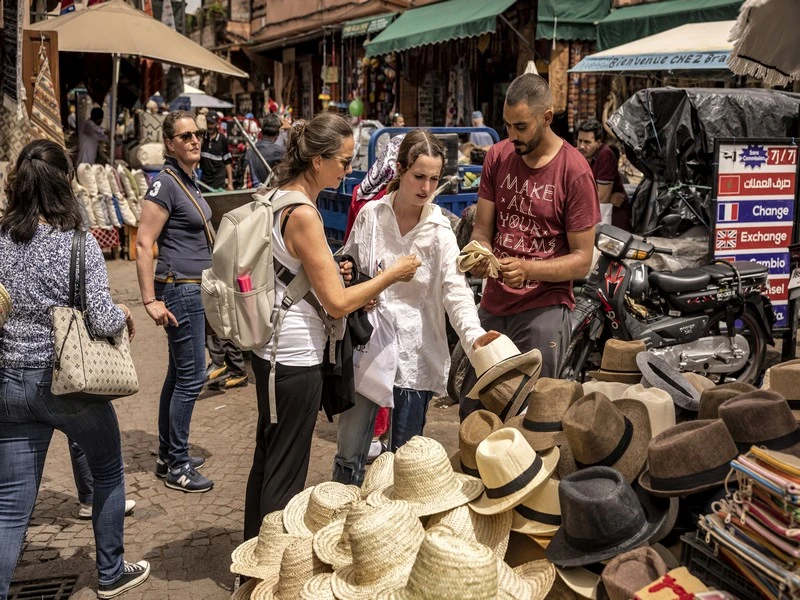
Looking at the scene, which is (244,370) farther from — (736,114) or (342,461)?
(736,114)

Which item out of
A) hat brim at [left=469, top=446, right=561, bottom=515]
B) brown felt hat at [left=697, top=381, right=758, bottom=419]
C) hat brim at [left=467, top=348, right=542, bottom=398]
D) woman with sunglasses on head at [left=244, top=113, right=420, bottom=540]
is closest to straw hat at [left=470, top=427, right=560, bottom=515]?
hat brim at [left=469, top=446, right=561, bottom=515]

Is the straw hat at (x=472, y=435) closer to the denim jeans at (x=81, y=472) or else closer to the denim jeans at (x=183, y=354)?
the denim jeans at (x=183, y=354)

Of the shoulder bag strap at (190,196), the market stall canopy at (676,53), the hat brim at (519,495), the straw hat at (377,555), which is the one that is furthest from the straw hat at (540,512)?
the market stall canopy at (676,53)

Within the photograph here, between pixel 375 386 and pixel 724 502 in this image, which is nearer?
pixel 724 502

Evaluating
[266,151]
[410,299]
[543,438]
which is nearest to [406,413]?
[410,299]

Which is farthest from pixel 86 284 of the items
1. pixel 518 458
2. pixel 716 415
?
pixel 716 415

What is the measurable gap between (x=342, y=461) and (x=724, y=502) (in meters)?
2.00

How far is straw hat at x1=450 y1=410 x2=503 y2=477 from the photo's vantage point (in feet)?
10.5

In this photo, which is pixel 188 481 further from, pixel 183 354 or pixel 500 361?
pixel 500 361

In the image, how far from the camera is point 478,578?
2242 millimetres

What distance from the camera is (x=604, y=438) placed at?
2.84 meters

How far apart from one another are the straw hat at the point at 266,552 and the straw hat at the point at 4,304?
132 centimetres

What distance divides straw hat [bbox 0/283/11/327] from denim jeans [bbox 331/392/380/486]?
1.54m

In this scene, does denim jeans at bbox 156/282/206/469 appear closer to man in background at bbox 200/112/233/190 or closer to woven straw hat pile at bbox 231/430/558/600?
woven straw hat pile at bbox 231/430/558/600
